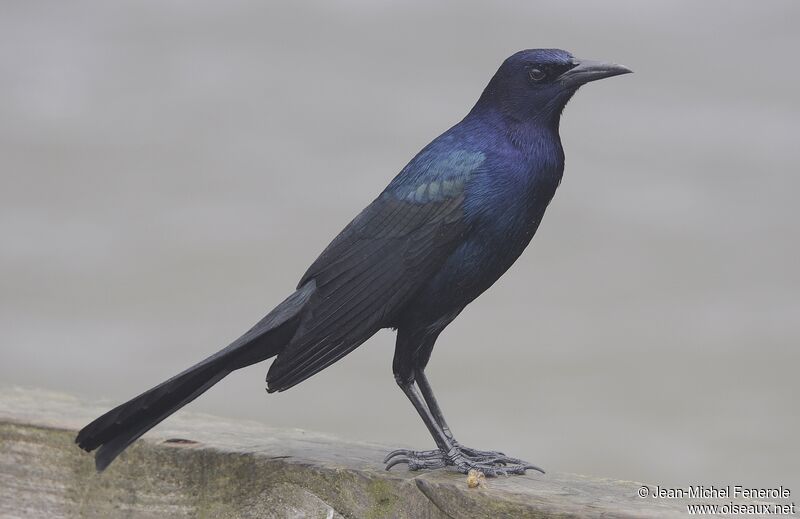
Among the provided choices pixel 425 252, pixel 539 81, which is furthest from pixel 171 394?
pixel 539 81

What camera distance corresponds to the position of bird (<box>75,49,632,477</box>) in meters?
3.42

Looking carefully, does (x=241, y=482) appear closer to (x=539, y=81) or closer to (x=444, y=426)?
(x=444, y=426)

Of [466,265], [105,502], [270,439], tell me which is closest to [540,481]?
[466,265]

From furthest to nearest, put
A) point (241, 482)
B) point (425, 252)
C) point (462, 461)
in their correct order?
point (241, 482), point (462, 461), point (425, 252)

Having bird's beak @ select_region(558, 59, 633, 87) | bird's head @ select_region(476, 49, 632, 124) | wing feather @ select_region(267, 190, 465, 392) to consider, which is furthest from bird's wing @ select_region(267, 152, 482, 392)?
bird's beak @ select_region(558, 59, 633, 87)

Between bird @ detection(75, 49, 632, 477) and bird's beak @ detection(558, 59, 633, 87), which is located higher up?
bird's beak @ detection(558, 59, 633, 87)

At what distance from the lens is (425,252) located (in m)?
3.44

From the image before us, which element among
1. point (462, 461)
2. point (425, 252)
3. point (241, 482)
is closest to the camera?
point (425, 252)

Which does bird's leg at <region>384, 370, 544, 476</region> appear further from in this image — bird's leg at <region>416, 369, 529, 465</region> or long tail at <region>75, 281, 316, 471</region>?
long tail at <region>75, 281, 316, 471</region>

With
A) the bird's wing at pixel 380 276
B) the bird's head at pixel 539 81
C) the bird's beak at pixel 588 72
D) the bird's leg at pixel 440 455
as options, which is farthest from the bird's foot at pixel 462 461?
the bird's beak at pixel 588 72

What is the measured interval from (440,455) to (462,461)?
3.8 inches

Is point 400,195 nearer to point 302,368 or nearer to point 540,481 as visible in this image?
point 302,368

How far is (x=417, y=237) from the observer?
11.3 feet

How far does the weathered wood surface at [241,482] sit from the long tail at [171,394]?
0.37m
